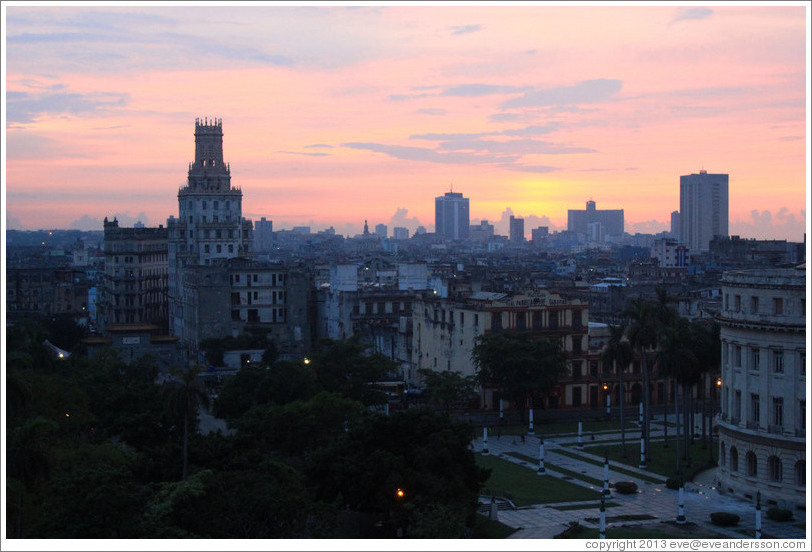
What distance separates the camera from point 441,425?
50844 mm

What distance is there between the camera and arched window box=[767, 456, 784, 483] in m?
55.3

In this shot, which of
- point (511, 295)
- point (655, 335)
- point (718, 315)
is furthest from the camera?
point (511, 295)

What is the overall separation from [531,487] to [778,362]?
48.3 feet

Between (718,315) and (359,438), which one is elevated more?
(718,315)

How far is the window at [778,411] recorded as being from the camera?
181 feet

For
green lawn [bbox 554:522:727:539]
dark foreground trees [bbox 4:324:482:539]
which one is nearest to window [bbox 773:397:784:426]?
green lawn [bbox 554:522:727:539]

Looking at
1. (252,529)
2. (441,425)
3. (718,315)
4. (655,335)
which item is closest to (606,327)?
(655,335)

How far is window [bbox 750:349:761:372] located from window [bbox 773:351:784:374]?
89 centimetres

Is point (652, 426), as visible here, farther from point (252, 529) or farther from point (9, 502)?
point (9, 502)

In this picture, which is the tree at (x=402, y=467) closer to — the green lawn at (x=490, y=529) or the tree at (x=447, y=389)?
the green lawn at (x=490, y=529)

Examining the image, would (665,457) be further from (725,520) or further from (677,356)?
(725,520)

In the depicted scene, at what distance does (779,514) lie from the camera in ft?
170

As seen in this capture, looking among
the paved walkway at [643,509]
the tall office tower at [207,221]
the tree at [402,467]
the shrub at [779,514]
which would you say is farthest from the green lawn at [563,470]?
the tall office tower at [207,221]

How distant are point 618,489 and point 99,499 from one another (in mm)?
29946
